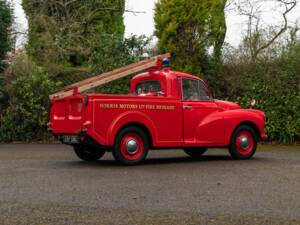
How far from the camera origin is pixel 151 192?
6824 millimetres

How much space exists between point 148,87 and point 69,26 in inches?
483

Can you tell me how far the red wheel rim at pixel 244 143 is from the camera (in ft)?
37.3

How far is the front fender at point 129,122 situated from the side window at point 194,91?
111cm

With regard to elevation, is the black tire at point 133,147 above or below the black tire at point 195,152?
above

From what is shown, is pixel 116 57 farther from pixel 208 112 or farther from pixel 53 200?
pixel 53 200

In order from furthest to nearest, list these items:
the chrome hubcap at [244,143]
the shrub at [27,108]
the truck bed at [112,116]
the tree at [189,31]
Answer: the tree at [189,31] → the shrub at [27,108] → the chrome hubcap at [244,143] → the truck bed at [112,116]

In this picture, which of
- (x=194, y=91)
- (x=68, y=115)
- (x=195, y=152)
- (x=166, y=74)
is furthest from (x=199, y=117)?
(x=68, y=115)

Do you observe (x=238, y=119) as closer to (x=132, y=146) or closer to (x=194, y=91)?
(x=194, y=91)

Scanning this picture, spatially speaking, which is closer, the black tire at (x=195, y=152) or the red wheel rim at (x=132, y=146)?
the red wheel rim at (x=132, y=146)

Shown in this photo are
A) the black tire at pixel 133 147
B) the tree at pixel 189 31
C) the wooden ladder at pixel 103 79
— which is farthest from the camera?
the tree at pixel 189 31

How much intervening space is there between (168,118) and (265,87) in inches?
248

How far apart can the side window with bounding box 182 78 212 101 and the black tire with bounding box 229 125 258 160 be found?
102 cm

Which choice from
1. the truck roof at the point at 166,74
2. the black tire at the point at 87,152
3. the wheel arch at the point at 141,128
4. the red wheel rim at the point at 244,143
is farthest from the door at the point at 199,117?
the black tire at the point at 87,152

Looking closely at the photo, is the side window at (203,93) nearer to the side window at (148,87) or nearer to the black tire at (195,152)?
the side window at (148,87)
